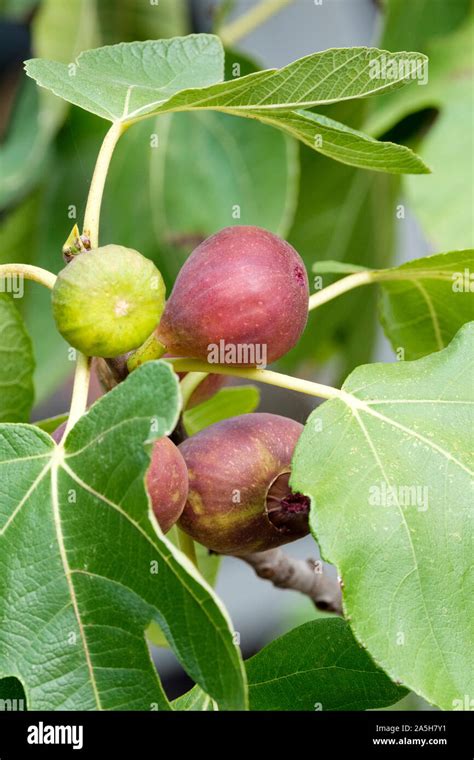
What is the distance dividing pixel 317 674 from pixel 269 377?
9.1 inches

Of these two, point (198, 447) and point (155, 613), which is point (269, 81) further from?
point (155, 613)

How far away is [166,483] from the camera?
0.62m

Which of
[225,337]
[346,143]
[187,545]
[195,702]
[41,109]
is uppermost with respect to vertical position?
[41,109]

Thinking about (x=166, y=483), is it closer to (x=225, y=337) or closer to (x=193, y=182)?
(x=225, y=337)

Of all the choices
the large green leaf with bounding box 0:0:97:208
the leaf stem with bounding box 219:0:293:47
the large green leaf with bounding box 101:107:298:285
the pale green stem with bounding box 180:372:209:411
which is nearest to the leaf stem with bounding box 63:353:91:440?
the pale green stem with bounding box 180:372:209:411

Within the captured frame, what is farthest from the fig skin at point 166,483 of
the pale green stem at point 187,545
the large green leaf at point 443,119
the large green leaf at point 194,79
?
the large green leaf at point 443,119

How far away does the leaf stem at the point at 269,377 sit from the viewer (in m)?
0.69

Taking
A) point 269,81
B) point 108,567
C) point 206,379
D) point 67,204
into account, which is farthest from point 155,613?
point 67,204

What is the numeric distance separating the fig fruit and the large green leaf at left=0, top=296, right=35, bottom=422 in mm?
193

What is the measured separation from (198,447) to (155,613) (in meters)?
0.13

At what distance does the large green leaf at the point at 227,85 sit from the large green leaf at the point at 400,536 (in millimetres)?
192

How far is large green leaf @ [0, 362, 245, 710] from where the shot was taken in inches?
23.5

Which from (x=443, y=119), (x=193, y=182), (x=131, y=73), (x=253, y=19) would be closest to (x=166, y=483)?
(x=131, y=73)

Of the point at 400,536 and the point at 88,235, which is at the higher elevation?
the point at 88,235
